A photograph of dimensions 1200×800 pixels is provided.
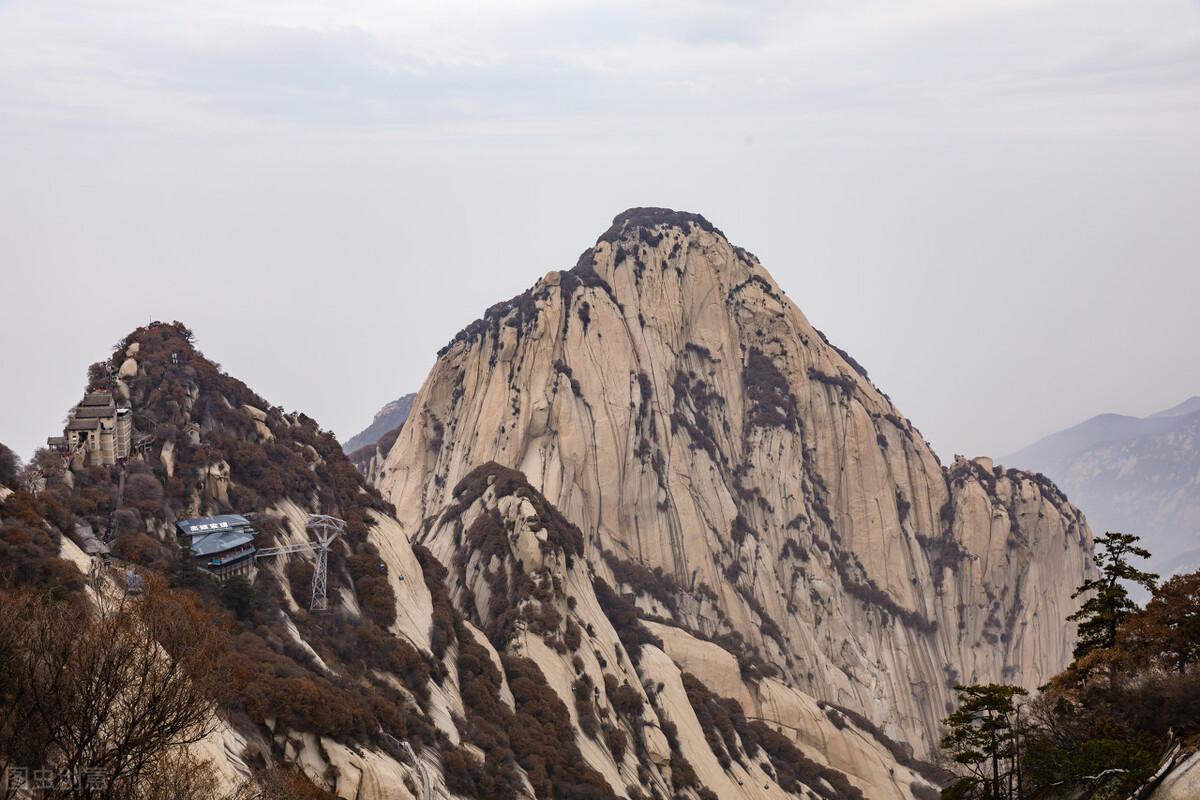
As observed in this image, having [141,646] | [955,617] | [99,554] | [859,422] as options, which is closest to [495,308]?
[859,422]

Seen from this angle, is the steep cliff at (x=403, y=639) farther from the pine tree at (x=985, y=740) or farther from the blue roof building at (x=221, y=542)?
the pine tree at (x=985, y=740)

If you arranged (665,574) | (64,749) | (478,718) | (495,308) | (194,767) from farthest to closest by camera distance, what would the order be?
(495,308)
(665,574)
(478,718)
(194,767)
(64,749)

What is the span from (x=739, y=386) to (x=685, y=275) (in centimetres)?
1403

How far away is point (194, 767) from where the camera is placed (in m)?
26.4

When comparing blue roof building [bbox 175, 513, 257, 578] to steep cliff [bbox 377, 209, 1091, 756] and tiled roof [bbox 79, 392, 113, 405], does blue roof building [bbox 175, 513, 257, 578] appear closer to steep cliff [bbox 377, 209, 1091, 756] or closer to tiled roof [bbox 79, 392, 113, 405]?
tiled roof [bbox 79, 392, 113, 405]

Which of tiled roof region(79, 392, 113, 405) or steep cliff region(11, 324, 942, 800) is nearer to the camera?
steep cliff region(11, 324, 942, 800)

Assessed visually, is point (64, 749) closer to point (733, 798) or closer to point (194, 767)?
point (194, 767)

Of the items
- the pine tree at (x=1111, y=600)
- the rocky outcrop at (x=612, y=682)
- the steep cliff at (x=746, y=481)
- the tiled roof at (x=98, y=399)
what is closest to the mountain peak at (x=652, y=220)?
the steep cliff at (x=746, y=481)

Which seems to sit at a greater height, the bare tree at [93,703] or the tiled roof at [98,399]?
the tiled roof at [98,399]

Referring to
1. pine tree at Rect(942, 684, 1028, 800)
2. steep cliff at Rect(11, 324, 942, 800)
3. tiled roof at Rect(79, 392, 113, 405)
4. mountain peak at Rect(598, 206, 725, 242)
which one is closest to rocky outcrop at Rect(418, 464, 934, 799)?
steep cliff at Rect(11, 324, 942, 800)

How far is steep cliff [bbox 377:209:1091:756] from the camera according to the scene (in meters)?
109

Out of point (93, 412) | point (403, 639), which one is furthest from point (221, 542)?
point (403, 639)

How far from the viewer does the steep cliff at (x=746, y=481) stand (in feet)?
357

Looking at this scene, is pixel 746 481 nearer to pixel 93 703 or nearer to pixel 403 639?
pixel 403 639
